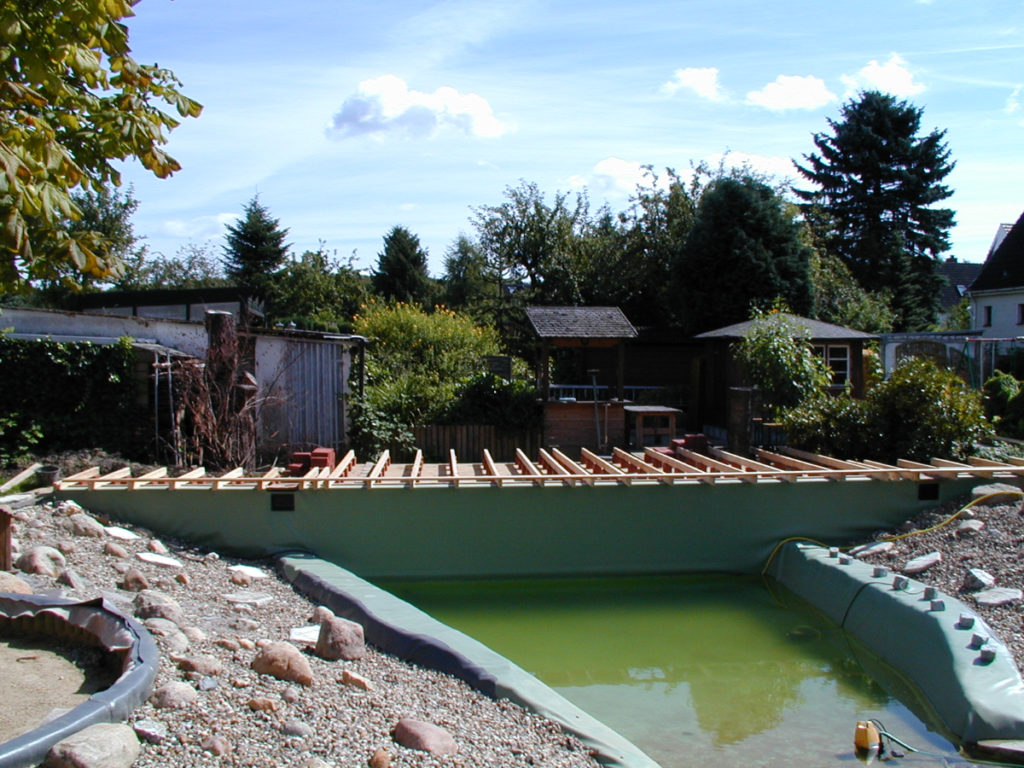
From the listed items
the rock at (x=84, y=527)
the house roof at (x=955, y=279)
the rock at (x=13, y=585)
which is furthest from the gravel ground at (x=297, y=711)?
the house roof at (x=955, y=279)

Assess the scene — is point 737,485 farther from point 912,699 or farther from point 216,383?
point 216,383

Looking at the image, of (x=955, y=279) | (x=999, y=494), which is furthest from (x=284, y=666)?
(x=955, y=279)

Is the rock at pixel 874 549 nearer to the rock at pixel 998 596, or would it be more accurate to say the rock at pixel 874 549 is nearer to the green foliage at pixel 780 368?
the rock at pixel 998 596

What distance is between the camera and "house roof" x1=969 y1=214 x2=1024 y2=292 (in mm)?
29688

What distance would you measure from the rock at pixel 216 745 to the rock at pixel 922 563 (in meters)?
7.05

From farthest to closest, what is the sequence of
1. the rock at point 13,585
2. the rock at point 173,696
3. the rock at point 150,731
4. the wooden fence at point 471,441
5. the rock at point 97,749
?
1. the wooden fence at point 471,441
2. the rock at point 13,585
3. the rock at point 173,696
4. the rock at point 150,731
5. the rock at point 97,749

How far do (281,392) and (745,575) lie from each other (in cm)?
724

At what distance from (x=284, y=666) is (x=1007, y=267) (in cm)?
3149

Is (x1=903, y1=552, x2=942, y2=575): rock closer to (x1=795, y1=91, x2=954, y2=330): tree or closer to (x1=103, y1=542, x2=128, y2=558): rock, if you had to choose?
(x1=103, y1=542, x2=128, y2=558): rock

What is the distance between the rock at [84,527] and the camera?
27.6ft

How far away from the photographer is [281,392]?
1346 cm

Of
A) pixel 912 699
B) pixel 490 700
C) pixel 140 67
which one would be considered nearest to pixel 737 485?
pixel 912 699

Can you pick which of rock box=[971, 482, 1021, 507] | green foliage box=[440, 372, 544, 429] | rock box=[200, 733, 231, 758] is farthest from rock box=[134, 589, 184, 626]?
green foliage box=[440, 372, 544, 429]

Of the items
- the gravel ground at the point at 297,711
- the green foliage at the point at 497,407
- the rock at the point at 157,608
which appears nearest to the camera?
the gravel ground at the point at 297,711
